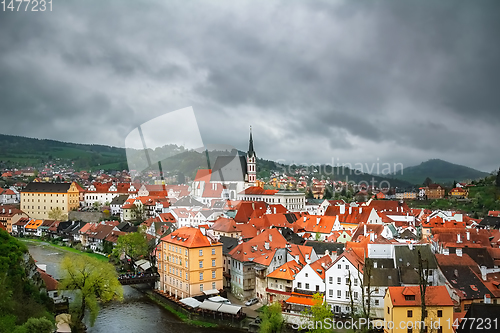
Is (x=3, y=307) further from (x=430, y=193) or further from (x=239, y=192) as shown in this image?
(x=430, y=193)

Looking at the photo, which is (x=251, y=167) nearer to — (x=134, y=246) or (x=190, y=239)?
(x=134, y=246)

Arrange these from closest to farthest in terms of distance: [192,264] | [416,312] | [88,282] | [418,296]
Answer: [416,312] < [418,296] < [88,282] < [192,264]

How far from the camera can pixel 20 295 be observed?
17.8 metres

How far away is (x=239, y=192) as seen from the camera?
70.2 m

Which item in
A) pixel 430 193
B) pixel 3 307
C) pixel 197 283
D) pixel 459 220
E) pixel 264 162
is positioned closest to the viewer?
pixel 3 307

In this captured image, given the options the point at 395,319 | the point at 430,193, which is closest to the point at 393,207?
the point at 395,319

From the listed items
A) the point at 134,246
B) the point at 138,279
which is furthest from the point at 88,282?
the point at 134,246

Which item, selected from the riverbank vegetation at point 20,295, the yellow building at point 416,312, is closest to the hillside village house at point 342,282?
the yellow building at point 416,312

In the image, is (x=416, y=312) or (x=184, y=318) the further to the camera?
(x=184, y=318)

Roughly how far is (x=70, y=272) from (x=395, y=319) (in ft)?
48.3

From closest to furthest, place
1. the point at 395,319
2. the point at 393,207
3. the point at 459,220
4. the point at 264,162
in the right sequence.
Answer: the point at 395,319, the point at 459,220, the point at 393,207, the point at 264,162

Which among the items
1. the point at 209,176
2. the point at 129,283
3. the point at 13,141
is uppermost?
the point at 13,141

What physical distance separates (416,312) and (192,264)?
12.4 meters

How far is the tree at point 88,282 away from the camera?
2077cm
